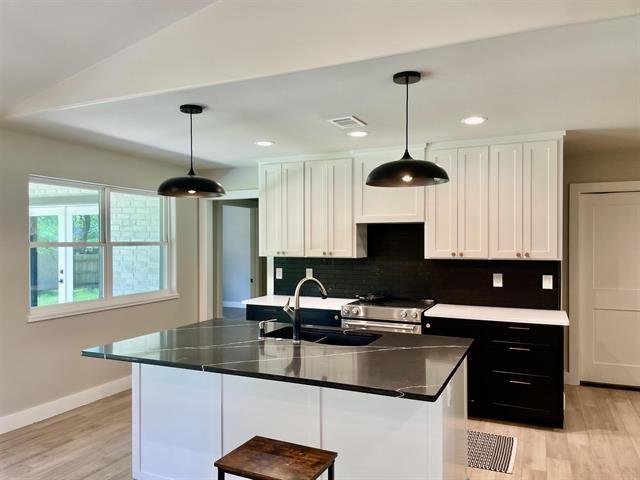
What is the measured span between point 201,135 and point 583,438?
383cm

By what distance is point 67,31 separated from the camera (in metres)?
2.64

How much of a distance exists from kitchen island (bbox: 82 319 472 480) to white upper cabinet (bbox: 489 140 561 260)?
1.51 metres

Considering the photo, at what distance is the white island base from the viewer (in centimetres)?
211

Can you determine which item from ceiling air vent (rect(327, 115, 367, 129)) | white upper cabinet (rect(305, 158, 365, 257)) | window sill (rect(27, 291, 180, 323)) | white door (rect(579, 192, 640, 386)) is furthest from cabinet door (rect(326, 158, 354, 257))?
white door (rect(579, 192, 640, 386))

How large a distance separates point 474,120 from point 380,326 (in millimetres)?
1885

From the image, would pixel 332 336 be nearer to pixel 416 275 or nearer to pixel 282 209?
pixel 416 275

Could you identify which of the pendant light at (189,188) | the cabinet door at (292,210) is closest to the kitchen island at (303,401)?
the pendant light at (189,188)

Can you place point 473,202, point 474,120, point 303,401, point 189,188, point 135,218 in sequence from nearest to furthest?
point 303,401 → point 189,188 → point 474,120 → point 473,202 → point 135,218

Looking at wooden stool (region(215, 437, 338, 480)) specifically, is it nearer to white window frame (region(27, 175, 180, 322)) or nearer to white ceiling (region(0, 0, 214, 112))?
white ceiling (region(0, 0, 214, 112))

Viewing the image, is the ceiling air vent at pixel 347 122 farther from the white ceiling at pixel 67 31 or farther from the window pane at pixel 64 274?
the window pane at pixel 64 274

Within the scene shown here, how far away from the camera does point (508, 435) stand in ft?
11.5

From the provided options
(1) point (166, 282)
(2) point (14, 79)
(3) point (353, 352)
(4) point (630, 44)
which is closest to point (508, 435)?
(3) point (353, 352)

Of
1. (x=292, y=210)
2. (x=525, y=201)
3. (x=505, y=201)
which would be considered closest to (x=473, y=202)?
(x=505, y=201)

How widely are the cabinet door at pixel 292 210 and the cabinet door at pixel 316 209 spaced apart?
6 cm
